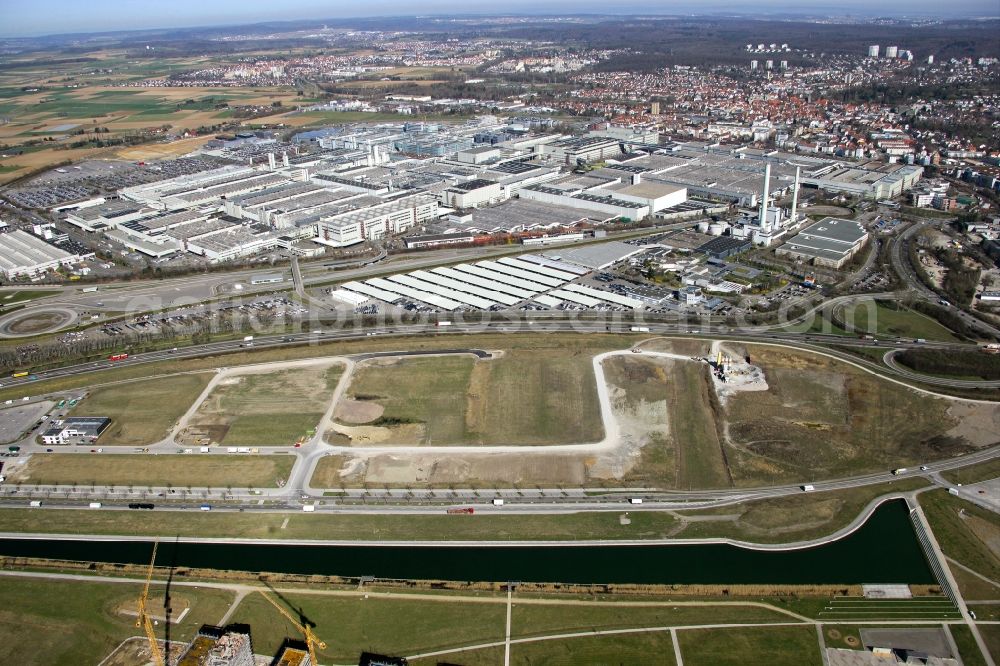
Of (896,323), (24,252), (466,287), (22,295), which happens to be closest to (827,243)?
(896,323)

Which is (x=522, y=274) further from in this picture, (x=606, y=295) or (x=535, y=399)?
(x=535, y=399)

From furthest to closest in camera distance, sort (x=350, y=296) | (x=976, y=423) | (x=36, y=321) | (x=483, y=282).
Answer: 1. (x=483, y=282)
2. (x=350, y=296)
3. (x=36, y=321)
4. (x=976, y=423)

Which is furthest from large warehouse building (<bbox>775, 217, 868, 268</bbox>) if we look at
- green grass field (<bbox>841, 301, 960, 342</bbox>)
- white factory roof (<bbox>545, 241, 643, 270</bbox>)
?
white factory roof (<bbox>545, 241, 643, 270</bbox>)

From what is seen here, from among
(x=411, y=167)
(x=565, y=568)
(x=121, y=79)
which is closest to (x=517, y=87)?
(x=411, y=167)

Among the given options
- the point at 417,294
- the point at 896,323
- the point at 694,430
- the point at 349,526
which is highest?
the point at 417,294

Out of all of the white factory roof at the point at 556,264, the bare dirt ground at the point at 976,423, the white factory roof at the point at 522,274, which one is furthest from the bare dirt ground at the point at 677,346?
the bare dirt ground at the point at 976,423
